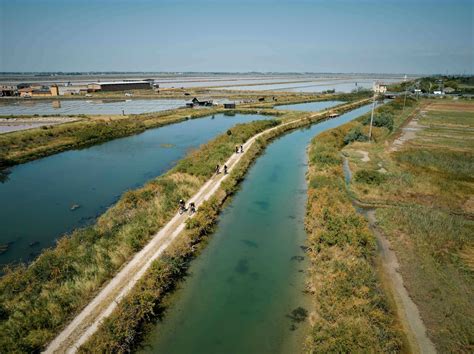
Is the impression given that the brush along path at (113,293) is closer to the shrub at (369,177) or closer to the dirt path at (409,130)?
the shrub at (369,177)

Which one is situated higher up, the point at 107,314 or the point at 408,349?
the point at 107,314

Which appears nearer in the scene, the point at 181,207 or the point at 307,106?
the point at 181,207

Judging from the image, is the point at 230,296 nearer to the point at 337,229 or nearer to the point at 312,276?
the point at 312,276

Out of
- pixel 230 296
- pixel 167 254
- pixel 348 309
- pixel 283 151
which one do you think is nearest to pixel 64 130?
pixel 283 151

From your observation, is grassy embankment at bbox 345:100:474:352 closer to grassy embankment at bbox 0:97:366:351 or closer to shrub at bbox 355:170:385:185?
shrub at bbox 355:170:385:185

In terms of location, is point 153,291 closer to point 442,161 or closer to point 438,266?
point 438,266

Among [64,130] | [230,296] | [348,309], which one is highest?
[64,130]

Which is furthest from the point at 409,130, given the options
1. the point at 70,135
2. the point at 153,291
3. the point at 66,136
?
the point at 66,136
